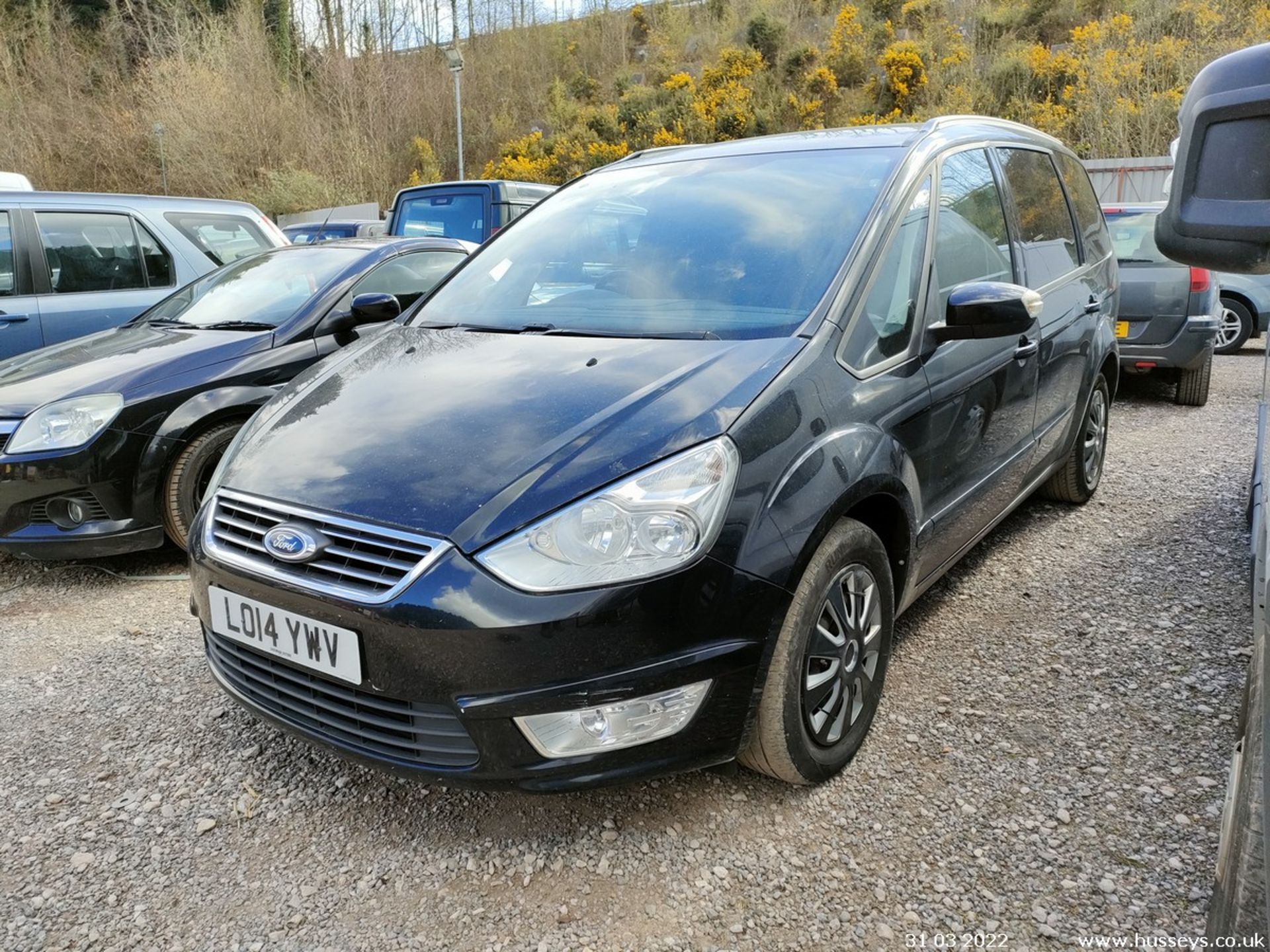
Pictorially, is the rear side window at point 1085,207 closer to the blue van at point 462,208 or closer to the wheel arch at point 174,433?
the wheel arch at point 174,433

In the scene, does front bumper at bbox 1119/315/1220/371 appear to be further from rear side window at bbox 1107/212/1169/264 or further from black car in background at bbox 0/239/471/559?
black car in background at bbox 0/239/471/559

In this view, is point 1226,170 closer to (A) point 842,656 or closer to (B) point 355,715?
(A) point 842,656

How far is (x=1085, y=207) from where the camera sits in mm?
4195

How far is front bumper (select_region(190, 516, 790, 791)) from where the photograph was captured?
1.76m

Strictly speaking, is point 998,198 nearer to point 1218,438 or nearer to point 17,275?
point 1218,438

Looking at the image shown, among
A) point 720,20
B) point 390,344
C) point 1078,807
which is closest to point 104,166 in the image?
point 720,20

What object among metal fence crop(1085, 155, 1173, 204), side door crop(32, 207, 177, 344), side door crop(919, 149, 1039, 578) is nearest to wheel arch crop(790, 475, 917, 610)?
side door crop(919, 149, 1039, 578)

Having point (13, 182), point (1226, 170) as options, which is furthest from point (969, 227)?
point (13, 182)

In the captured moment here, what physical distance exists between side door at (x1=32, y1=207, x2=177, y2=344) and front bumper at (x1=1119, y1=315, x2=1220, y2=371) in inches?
260

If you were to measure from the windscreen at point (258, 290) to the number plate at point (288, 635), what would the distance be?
234cm

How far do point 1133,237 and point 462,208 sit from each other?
6.04m

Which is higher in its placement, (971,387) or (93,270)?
(93,270)

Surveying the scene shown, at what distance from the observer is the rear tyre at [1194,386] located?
6645 millimetres

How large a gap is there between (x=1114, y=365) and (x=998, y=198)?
1.63m
